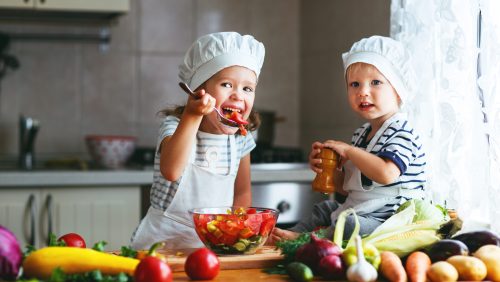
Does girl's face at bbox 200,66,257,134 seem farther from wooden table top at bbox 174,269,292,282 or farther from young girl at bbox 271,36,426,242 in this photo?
wooden table top at bbox 174,269,292,282

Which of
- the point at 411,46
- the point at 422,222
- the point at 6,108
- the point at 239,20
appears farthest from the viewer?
the point at 239,20

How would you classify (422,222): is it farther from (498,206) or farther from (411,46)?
(411,46)

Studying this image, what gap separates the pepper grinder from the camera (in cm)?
170

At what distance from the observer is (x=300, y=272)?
4.35 feet

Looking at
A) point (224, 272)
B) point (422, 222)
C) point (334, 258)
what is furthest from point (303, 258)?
point (422, 222)

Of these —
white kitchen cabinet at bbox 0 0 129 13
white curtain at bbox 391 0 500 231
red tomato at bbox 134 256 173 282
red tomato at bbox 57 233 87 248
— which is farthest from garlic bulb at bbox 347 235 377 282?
white kitchen cabinet at bbox 0 0 129 13

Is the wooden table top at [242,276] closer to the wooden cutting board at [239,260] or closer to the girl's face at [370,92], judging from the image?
the wooden cutting board at [239,260]

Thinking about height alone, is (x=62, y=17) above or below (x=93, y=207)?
above

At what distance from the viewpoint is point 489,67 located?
1.85 meters

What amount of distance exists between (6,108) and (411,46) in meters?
2.08

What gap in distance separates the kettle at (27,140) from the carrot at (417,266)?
2.15 metres

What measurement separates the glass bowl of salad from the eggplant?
355 millimetres

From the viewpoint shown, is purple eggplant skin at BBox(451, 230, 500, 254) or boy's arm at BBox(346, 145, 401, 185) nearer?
purple eggplant skin at BBox(451, 230, 500, 254)

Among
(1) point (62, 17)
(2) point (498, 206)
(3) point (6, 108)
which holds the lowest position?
(2) point (498, 206)
